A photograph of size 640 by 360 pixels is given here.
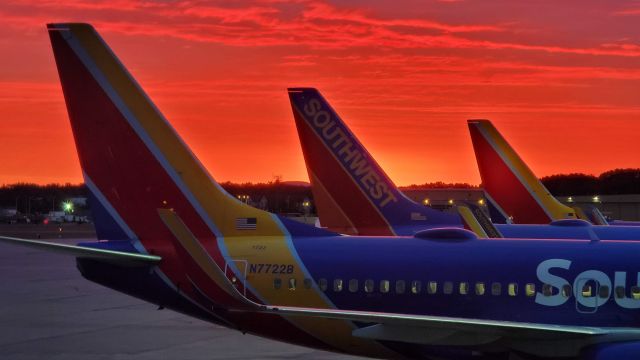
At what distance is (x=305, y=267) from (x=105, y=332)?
11.6 m

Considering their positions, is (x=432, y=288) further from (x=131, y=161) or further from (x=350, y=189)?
(x=350, y=189)

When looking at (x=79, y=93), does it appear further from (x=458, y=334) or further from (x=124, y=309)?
(x=124, y=309)

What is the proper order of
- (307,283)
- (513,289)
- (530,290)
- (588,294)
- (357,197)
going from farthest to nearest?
(357,197) < (307,283) < (513,289) < (530,290) < (588,294)

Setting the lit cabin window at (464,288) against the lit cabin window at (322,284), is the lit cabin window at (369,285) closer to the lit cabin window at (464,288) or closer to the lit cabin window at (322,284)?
the lit cabin window at (322,284)

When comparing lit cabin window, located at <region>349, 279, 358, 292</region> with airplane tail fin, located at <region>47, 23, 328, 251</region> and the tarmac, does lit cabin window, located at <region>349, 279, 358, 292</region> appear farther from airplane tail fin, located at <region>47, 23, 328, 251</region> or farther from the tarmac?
the tarmac

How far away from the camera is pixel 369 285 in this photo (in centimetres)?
2217

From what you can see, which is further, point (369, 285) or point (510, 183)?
point (510, 183)

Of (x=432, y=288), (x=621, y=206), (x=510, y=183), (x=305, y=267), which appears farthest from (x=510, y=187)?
(x=621, y=206)

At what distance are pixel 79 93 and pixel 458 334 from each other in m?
11.1

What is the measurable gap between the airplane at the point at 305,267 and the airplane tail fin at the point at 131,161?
2 cm

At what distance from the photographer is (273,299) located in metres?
22.6

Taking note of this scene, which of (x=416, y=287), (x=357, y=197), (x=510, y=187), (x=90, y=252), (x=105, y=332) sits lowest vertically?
(x=105, y=332)

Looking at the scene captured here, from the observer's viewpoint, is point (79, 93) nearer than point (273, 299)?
No

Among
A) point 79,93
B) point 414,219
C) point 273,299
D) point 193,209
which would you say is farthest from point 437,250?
point 414,219
